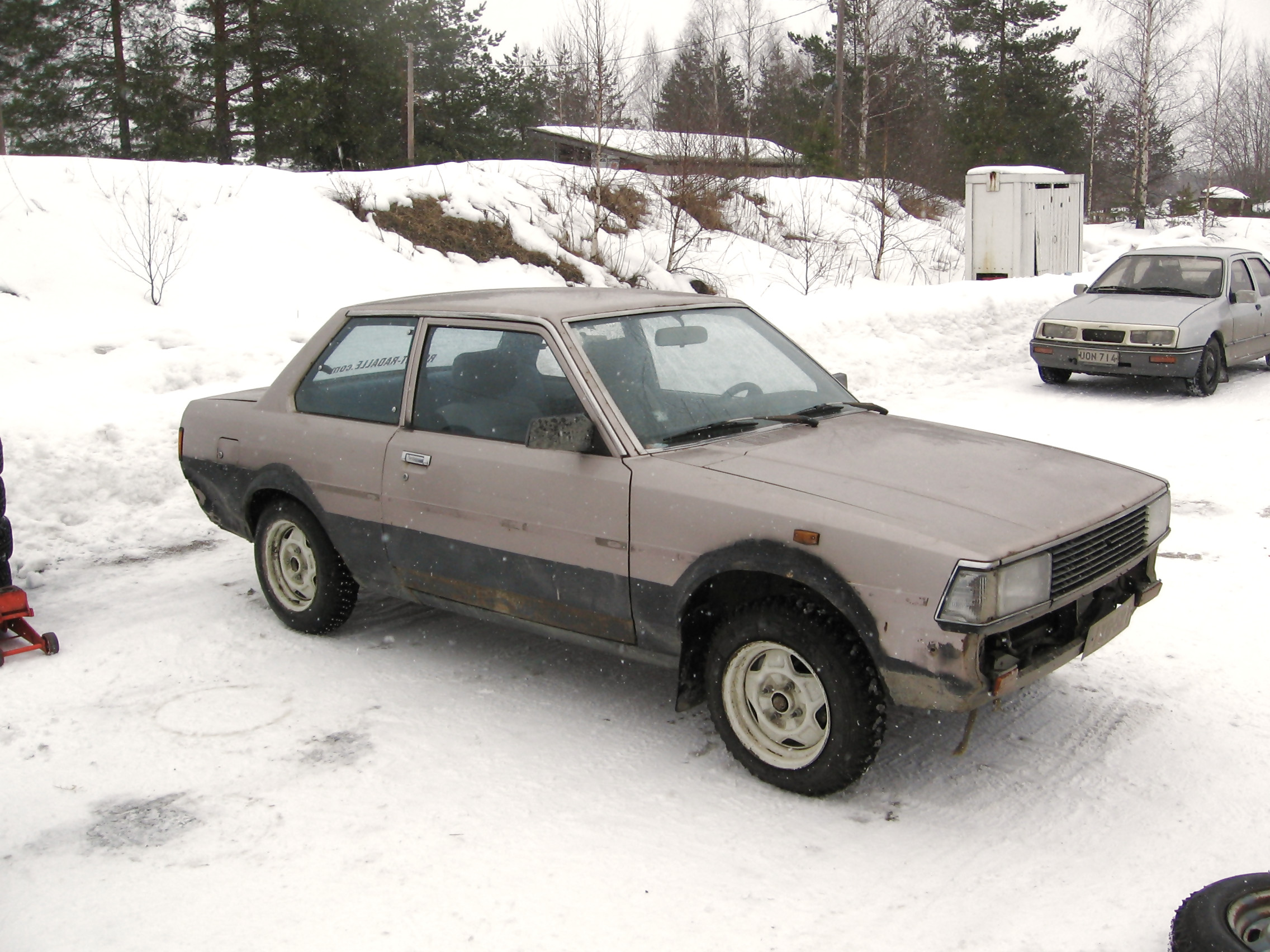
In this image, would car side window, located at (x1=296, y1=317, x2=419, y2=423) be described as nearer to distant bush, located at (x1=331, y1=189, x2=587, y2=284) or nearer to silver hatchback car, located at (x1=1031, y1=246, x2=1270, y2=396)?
silver hatchback car, located at (x1=1031, y1=246, x2=1270, y2=396)

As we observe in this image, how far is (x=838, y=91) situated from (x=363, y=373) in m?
36.6

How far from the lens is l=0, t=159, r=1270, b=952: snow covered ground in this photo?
2951 mm

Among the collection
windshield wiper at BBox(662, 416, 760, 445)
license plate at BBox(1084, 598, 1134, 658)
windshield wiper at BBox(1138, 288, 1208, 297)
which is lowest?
license plate at BBox(1084, 598, 1134, 658)

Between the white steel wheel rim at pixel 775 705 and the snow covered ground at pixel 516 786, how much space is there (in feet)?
0.54

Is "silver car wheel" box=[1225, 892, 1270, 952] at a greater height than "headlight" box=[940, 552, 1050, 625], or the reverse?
"headlight" box=[940, 552, 1050, 625]

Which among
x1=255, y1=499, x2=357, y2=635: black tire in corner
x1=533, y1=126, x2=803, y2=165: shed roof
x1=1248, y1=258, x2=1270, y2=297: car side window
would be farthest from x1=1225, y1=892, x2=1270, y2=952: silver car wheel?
x1=533, y1=126, x2=803, y2=165: shed roof

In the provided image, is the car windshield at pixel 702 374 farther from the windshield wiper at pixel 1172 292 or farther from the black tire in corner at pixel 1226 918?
the windshield wiper at pixel 1172 292

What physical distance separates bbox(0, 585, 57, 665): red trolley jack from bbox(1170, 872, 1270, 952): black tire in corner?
14.6 feet

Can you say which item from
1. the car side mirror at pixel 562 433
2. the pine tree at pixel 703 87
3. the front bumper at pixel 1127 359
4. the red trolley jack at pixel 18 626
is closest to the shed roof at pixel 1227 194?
the pine tree at pixel 703 87

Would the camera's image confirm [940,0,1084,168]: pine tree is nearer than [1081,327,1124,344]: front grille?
No

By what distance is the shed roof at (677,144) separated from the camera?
74.8ft

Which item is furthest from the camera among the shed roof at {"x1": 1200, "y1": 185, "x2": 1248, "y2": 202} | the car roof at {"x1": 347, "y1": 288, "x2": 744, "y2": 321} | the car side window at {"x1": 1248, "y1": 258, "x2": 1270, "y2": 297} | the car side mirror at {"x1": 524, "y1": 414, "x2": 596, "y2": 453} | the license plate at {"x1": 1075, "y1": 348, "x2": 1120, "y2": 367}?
the shed roof at {"x1": 1200, "y1": 185, "x2": 1248, "y2": 202}

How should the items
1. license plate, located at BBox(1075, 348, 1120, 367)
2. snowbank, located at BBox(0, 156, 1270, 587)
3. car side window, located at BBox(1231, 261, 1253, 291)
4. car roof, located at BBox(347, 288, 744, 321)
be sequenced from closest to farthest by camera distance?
1. car roof, located at BBox(347, 288, 744, 321)
2. snowbank, located at BBox(0, 156, 1270, 587)
3. license plate, located at BBox(1075, 348, 1120, 367)
4. car side window, located at BBox(1231, 261, 1253, 291)

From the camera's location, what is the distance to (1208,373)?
427 inches
